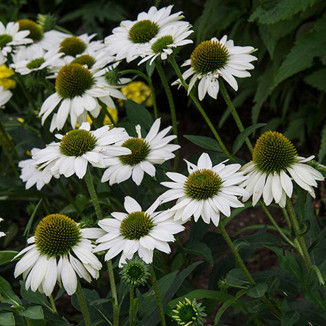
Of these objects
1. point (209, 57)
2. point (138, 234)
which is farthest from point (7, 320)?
point (209, 57)

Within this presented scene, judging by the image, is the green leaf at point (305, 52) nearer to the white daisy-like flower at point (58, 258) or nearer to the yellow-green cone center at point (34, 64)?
the yellow-green cone center at point (34, 64)

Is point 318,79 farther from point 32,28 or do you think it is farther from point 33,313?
point 33,313

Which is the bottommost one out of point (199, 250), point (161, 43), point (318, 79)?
point (199, 250)

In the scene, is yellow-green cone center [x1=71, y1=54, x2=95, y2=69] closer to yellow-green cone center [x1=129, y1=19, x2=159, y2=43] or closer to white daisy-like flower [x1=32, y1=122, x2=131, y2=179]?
yellow-green cone center [x1=129, y1=19, x2=159, y2=43]

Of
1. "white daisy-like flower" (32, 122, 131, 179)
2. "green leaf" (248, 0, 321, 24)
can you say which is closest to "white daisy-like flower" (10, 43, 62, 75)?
"white daisy-like flower" (32, 122, 131, 179)

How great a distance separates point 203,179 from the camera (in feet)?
3.83

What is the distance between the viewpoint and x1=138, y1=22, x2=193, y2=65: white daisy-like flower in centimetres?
138

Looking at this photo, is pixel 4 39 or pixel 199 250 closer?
pixel 199 250

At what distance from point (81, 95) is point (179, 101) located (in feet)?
5.44

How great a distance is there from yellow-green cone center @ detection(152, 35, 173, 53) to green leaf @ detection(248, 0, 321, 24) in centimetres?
41

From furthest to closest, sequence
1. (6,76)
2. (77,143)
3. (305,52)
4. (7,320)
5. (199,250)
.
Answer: (6,76), (305,52), (199,250), (77,143), (7,320)

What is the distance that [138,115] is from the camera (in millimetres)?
1670

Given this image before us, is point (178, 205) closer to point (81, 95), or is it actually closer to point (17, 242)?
point (81, 95)

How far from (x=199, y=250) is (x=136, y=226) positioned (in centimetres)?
→ 39
